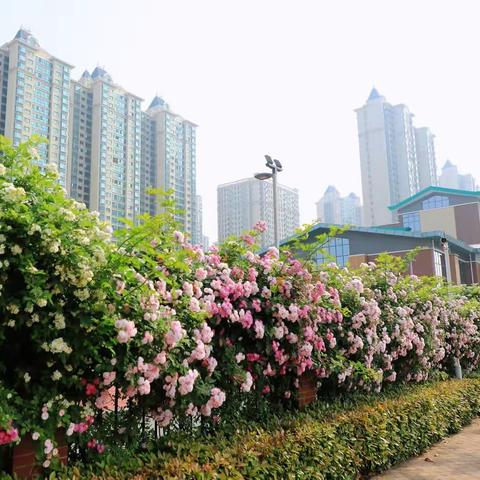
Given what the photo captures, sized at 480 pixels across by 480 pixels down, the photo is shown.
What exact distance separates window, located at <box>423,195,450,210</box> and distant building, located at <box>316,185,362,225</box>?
138 feet

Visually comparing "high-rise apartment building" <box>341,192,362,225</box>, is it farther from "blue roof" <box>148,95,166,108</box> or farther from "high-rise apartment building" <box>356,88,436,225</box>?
"blue roof" <box>148,95,166,108</box>

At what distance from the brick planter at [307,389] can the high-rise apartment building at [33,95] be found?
1531 inches

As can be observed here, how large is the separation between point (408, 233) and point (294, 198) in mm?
8103

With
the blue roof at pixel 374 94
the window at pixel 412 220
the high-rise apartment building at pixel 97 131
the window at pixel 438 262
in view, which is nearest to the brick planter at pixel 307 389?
the window at pixel 438 262

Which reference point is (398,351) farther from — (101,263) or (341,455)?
(101,263)

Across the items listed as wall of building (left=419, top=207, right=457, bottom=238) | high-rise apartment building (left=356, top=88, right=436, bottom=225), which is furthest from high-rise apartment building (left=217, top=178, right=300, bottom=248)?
high-rise apartment building (left=356, top=88, right=436, bottom=225)

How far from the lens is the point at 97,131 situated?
4691 centimetres

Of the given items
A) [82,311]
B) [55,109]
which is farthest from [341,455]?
[55,109]

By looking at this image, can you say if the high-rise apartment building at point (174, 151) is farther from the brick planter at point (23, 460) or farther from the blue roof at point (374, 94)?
the brick planter at point (23, 460)

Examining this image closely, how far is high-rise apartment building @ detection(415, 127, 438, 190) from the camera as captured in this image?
8050 cm

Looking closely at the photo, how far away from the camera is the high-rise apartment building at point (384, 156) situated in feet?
247

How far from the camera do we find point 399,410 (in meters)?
5.29

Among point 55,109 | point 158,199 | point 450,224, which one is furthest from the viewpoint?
point 55,109

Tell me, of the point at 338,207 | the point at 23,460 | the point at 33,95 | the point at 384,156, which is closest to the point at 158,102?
the point at 33,95
